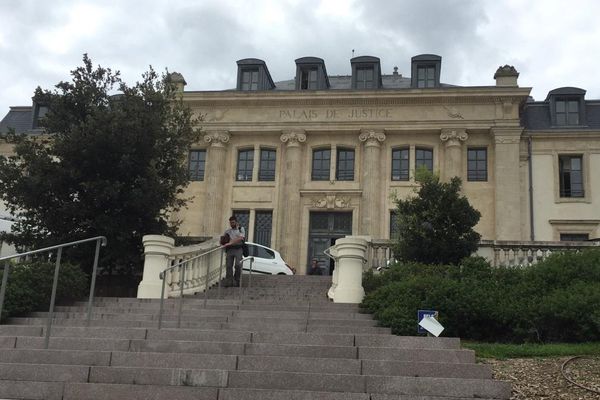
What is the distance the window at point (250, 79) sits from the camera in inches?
1288

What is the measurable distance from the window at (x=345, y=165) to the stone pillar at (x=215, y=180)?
207 inches

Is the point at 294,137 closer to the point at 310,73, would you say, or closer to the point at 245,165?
the point at 245,165

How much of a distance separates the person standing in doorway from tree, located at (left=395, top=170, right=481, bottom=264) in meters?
3.98

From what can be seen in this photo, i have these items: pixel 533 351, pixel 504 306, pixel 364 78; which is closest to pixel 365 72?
pixel 364 78

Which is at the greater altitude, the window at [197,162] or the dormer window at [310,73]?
the dormer window at [310,73]

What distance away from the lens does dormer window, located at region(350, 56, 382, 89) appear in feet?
104

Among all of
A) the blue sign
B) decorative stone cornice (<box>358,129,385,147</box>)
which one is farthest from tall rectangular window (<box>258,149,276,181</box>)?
the blue sign

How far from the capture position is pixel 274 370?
24.9ft

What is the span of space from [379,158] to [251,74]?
8.04m

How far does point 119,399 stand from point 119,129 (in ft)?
31.9

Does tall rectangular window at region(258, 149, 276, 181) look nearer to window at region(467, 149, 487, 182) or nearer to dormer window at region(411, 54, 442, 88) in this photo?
dormer window at region(411, 54, 442, 88)

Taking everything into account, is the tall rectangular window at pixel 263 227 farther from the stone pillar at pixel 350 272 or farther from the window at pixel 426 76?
the stone pillar at pixel 350 272

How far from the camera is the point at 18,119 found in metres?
35.6

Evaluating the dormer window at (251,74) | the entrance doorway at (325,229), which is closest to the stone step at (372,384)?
the entrance doorway at (325,229)
